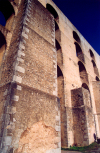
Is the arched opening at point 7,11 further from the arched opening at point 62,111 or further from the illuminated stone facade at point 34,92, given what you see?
the arched opening at point 62,111

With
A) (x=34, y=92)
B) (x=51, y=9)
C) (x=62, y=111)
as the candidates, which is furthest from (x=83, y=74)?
(x=34, y=92)

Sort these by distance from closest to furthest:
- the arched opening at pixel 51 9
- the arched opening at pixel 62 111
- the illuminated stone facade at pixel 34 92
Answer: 1. the illuminated stone facade at pixel 34 92
2. the arched opening at pixel 62 111
3. the arched opening at pixel 51 9

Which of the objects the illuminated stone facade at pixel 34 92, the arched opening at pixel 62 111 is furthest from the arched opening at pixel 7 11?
the arched opening at pixel 62 111

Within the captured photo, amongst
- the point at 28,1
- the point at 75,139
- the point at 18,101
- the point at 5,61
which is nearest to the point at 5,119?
the point at 18,101

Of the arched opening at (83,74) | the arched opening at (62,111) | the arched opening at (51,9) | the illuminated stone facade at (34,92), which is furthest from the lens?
the arched opening at (83,74)

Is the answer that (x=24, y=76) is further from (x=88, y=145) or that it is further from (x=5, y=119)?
(x=88, y=145)

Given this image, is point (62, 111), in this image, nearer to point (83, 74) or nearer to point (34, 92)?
point (34, 92)

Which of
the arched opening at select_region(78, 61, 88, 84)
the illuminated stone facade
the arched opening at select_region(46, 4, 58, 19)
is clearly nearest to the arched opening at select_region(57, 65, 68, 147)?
the illuminated stone facade

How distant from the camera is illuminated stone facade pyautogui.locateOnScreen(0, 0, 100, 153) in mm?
3360

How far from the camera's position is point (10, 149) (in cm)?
294

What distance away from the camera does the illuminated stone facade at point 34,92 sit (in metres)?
3.36

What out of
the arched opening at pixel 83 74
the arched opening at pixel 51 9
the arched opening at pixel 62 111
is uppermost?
the arched opening at pixel 51 9

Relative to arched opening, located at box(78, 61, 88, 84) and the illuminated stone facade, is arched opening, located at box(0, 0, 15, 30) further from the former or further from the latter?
arched opening, located at box(78, 61, 88, 84)

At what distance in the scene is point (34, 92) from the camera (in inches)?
161
